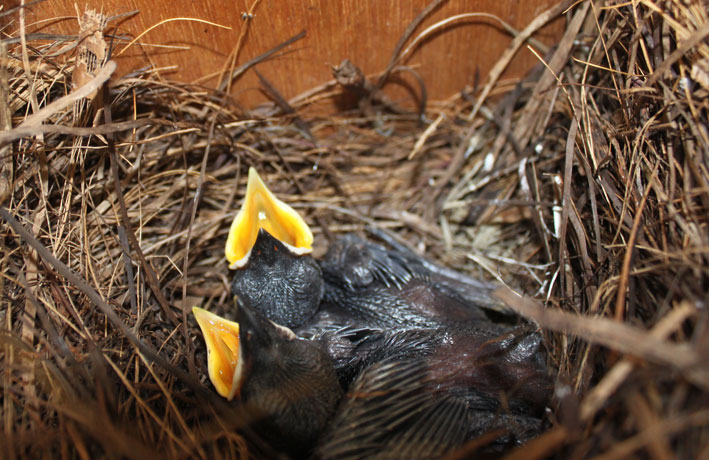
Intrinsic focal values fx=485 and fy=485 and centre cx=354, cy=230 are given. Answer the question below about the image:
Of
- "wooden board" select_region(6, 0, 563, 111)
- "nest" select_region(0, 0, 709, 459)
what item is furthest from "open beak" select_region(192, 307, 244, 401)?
"wooden board" select_region(6, 0, 563, 111)

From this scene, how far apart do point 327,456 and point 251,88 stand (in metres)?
1.03

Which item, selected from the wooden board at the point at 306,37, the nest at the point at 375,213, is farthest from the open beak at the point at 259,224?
the wooden board at the point at 306,37

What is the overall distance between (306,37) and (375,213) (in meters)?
0.61

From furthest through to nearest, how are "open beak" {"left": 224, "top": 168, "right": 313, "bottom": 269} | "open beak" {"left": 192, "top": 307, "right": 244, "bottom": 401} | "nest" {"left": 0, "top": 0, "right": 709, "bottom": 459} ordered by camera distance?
1. "open beak" {"left": 224, "top": 168, "right": 313, "bottom": 269}
2. "open beak" {"left": 192, "top": 307, "right": 244, "bottom": 401}
3. "nest" {"left": 0, "top": 0, "right": 709, "bottom": 459}

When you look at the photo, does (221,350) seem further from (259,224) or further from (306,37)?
(306,37)

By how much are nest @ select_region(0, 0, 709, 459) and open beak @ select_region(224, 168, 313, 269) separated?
0.44ft

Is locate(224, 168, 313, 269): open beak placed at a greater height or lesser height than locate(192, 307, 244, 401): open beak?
greater

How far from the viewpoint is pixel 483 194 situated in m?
1.64

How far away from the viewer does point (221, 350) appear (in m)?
1.20

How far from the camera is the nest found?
91cm

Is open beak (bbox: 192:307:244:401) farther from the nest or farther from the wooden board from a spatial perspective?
the wooden board

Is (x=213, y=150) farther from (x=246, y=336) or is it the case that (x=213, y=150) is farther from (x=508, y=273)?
(x=508, y=273)

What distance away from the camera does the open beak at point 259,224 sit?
129 centimetres

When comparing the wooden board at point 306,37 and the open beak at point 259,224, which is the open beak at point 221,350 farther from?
the wooden board at point 306,37
